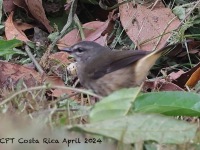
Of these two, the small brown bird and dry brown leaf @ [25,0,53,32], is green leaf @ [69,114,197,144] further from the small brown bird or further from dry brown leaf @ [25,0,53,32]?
dry brown leaf @ [25,0,53,32]

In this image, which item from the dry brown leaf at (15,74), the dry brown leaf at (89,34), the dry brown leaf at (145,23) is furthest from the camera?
the dry brown leaf at (89,34)

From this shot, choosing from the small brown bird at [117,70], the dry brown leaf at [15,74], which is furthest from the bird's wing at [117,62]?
the dry brown leaf at [15,74]

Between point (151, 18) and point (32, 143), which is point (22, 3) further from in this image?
A: point (32, 143)

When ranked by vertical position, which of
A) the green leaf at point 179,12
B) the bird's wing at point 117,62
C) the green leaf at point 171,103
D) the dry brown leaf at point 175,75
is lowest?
the dry brown leaf at point 175,75

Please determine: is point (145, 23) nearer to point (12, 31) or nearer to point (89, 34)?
point (89, 34)

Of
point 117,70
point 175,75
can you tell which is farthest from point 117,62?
point 175,75

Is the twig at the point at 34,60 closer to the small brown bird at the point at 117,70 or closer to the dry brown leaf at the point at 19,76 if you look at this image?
the dry brown leaf at the point at 19,76
